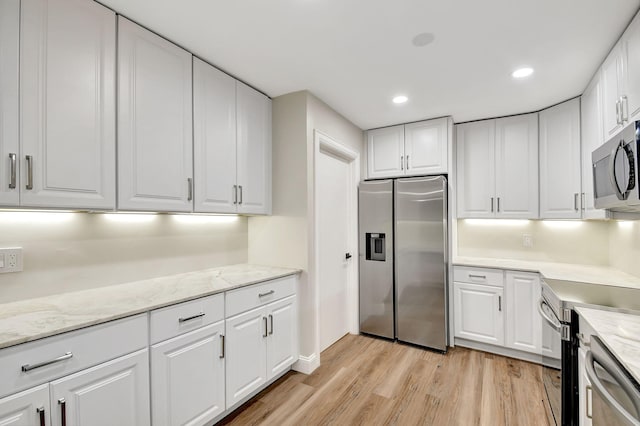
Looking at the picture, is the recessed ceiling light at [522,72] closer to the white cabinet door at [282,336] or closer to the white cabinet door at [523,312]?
the white cabinet door at [523,312]

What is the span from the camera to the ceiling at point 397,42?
159cm

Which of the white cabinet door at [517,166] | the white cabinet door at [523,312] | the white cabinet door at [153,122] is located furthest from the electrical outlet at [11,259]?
the white cabinet door at [517,166]

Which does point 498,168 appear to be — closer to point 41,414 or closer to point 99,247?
point 99,247

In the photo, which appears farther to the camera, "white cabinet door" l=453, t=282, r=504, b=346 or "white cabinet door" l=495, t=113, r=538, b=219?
"white cabinet door" l=495, t=113, r=538, b=219

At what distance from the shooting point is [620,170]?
1544mm

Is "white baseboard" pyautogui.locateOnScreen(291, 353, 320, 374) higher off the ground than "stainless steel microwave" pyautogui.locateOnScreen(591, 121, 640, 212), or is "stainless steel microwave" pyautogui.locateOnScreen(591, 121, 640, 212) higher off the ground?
"stainless steel microwave" pyautogui.locateOnScreen(591, 121, 640, 212)

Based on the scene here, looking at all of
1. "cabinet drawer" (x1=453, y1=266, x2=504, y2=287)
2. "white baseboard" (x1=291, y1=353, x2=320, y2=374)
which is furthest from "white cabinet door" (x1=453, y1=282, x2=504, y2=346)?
"white baseboard" (x1=291, y1=353, x2=320, y2=374)

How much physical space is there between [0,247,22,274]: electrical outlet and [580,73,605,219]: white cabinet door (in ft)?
12.3

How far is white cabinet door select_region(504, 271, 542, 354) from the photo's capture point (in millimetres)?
2760

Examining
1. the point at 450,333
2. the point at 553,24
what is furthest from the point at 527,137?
the point at 450,333

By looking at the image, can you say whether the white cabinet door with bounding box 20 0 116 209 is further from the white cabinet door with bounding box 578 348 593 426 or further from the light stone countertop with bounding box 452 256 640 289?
the light stone countertop with bounding box 452 256 640 289

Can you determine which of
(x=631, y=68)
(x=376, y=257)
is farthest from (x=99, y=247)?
(x=631, y=68)

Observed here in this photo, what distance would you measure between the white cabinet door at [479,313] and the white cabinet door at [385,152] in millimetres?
1443

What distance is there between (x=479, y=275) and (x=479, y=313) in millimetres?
392
